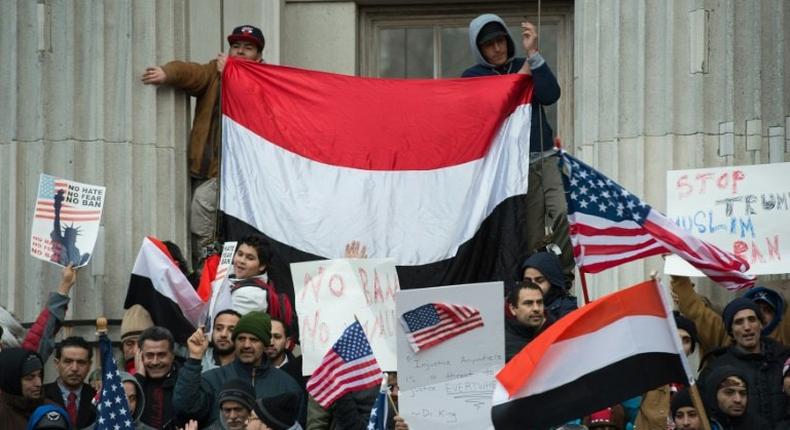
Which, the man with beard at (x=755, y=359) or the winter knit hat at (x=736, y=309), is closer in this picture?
the man with beard at (x=755, y=359)

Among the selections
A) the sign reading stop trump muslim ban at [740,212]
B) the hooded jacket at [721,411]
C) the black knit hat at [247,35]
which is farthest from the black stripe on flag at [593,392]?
the black knit hat at [247,35]

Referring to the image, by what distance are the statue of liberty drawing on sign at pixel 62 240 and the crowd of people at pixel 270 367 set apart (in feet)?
0.48

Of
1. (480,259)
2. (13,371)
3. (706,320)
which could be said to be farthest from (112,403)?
(706,320)

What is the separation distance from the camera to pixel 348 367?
1600 cm

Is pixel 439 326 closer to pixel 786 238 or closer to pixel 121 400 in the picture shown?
pixel 121 400

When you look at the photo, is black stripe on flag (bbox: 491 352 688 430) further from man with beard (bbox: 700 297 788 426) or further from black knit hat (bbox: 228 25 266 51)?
black knit hat (bbox: 228 25 266 51)

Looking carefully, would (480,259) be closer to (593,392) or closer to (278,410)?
(278,410)

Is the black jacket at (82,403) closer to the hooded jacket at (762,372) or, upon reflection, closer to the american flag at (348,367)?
the american flag at (348,367)

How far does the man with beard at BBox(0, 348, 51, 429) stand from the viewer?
1630 centimetres

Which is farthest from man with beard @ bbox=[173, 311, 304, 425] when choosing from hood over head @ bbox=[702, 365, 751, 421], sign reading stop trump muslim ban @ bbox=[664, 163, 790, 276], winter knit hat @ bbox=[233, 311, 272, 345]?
sign reading stop trump muslim ban @ bbox=[664, 163, 790, 276]

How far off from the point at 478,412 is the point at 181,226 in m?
4.79

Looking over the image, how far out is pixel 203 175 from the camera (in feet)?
65.5

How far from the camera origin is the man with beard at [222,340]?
16891 mm

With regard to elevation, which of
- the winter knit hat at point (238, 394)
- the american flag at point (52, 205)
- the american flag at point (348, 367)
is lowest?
the winter knit hat at point (238, 394)
